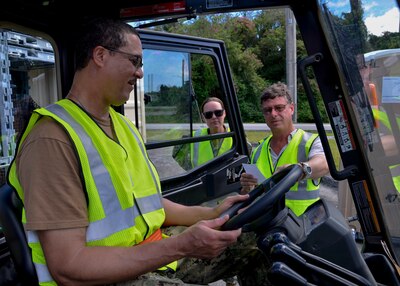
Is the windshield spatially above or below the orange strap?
above

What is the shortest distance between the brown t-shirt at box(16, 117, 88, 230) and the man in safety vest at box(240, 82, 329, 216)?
1532 millimetres

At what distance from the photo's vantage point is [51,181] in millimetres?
1473

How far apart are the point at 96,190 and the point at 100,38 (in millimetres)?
619

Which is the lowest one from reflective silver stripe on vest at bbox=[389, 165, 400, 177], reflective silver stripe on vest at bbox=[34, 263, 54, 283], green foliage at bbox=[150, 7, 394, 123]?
reflective silver stripe on vest at bbox=[34, 263, 54, 283]

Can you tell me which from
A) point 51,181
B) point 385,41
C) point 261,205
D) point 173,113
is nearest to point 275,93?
point 173,113

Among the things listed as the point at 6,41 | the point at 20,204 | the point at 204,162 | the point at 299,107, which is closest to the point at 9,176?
the point at 20,204

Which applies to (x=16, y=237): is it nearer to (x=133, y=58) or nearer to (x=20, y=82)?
(x=133, y=58)

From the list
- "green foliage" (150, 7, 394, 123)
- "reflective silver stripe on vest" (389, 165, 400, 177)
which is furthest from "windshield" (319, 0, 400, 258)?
"green foliage" (150, 7, 394, 123)

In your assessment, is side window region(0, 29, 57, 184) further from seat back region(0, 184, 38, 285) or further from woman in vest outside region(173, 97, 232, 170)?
woman in vest outside region(173, 97, 232, 170)

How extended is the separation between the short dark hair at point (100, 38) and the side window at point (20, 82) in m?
0.55

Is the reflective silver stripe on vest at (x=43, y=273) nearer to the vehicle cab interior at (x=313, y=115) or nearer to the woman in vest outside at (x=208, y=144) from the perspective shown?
the vehicle cab interior at (x=313, y=115)

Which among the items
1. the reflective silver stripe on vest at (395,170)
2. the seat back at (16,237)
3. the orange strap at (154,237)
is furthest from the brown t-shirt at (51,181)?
the reflective silver stripe on vest at (395,170)

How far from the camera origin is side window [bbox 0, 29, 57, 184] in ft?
7.09

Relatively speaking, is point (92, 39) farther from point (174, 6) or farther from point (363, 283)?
point (363, 283)
